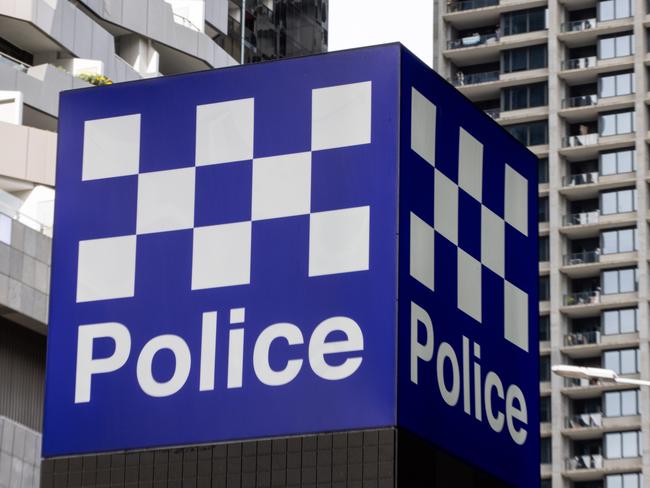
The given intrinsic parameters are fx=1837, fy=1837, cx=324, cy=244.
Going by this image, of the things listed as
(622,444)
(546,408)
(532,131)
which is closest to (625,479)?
(622,444)

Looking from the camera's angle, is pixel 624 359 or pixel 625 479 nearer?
pixel 625 479

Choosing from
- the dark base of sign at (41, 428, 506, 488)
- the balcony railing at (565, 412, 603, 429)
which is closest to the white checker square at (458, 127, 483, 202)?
the dark base of sign at (41, 428, 506, 488)

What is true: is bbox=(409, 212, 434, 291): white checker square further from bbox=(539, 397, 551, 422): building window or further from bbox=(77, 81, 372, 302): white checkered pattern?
bbox=(539, 397, 551, 422): building window

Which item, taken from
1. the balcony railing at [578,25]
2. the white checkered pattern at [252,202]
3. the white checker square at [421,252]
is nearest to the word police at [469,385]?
the white checker square at [421,252]

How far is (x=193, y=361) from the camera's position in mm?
21516

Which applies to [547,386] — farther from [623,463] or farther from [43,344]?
[43,344]

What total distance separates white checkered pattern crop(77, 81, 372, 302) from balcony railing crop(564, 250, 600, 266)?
327ft

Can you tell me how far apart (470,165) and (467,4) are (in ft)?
363

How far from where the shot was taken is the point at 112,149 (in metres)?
22.8

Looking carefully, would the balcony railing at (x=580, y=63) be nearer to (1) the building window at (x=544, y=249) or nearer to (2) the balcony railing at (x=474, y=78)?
(2) the balcony railing at (x=474, y=78)

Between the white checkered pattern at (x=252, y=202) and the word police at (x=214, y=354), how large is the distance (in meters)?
0.52

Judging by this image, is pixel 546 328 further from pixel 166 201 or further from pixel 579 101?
pixel 166 201

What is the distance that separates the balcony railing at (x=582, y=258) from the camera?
396 feet

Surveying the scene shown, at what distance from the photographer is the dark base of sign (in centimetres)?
2016
